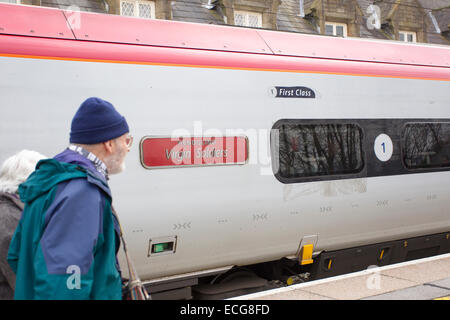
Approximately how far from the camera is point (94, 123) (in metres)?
2.09

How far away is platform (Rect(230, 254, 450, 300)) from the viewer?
4184 mm

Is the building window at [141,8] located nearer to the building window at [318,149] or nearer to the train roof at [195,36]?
the train roof at [195,36]

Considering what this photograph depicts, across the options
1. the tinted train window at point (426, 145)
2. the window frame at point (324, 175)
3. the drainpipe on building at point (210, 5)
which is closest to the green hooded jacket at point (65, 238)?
the window frame at point (324, 175)

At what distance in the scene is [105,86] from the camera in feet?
13.4

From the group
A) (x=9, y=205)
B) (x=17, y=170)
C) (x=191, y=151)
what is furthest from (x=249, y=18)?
(x=9, y=205)

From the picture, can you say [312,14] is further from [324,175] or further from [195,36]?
[195,36]

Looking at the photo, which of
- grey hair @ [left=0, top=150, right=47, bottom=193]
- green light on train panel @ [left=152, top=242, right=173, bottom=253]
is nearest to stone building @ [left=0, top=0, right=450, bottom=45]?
green light on train panel @ [left=152, top=242, right=173, bottom=253]

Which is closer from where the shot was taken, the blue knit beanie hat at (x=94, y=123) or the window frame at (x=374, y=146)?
the blue knit beanie hat at (x=94, y=123)

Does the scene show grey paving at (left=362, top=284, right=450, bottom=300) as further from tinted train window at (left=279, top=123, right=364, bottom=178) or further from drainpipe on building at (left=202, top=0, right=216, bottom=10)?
drainpipe on building at (left=202, top=0, right=216, bottom=10)

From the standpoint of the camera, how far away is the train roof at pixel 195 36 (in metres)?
4.06

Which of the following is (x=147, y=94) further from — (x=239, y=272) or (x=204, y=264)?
(x=239, y=272)

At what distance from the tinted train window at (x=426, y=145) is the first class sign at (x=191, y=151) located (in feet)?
7.28

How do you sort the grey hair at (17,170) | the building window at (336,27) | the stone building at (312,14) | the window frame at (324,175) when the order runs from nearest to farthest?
the grey hair at (17,170)
the window frame at (324,175)
the stone building at (312,14)
the building window at (336,27)
